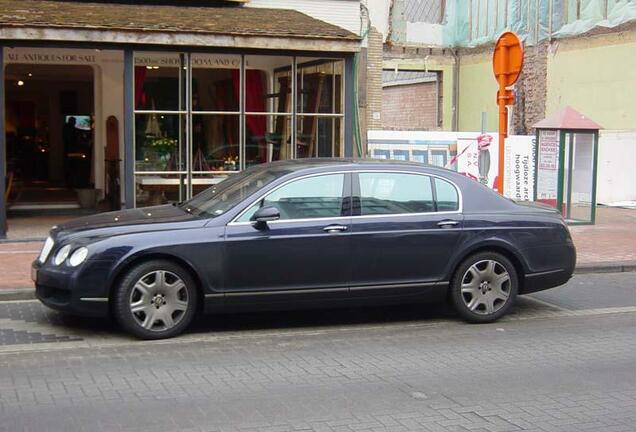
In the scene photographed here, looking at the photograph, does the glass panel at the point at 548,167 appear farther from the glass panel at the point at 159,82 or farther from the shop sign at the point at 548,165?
the glass panel at the point at 159,82

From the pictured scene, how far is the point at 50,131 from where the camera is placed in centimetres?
2197

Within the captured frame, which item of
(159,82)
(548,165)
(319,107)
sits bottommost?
(548,165)

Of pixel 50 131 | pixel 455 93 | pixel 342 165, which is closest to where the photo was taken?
pixel 342 165

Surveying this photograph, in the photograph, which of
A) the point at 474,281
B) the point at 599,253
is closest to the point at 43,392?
the point at 474,281

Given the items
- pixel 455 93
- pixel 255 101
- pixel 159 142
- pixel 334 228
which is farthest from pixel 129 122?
pixel 455 93

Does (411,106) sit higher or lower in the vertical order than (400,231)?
higher

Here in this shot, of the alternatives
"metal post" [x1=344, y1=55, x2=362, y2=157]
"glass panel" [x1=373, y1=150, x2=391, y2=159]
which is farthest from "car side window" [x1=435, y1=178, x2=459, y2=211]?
"glass panel" [x1=373, y1=150, x2=391, y2=159]

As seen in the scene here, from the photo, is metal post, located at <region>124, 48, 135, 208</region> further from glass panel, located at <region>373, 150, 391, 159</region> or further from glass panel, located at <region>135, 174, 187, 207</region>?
glass panel, located at <region>373, 150, 391, 159</region>

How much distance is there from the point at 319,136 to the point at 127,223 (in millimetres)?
8126

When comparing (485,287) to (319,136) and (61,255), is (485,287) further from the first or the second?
(319,136)

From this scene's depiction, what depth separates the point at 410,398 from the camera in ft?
18.7

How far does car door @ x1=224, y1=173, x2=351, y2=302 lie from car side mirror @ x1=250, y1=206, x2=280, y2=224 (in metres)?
0.10

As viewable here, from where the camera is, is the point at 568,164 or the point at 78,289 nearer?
the point at 78,289

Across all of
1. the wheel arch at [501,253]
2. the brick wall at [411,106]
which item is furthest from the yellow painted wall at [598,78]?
the wheel arch at [501,253]
